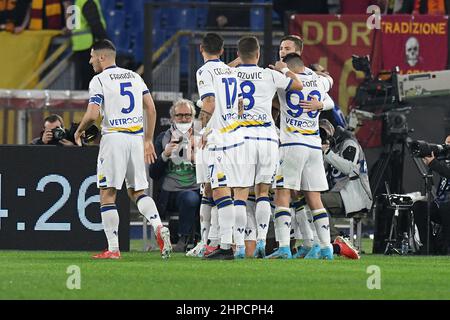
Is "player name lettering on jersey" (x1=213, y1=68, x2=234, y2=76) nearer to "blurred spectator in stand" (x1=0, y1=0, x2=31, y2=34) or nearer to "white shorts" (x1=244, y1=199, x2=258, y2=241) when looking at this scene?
"white shorts" (x1=244, y1=199, x2=258, y2=241)

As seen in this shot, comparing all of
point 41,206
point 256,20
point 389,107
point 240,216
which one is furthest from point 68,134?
point 256,20

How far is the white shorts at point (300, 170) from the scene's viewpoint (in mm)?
14578

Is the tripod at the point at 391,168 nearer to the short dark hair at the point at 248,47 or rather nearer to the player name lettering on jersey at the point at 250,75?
the player name lettering on jersey at the point at 250,75

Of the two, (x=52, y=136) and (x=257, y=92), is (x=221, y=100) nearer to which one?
(x=257, y=92)

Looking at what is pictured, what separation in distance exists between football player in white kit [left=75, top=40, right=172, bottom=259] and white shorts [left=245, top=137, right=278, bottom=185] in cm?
99

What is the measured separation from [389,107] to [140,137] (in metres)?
4.45

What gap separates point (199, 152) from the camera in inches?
610

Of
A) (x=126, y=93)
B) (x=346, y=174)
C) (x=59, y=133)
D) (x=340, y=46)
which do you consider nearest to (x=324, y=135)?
(x=346, y=174)

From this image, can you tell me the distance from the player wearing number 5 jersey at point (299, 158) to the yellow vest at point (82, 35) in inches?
379

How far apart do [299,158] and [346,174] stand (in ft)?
6.57

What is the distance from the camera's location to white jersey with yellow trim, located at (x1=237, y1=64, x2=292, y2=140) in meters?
14.4

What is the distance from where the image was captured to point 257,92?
Result: 14398 mm
